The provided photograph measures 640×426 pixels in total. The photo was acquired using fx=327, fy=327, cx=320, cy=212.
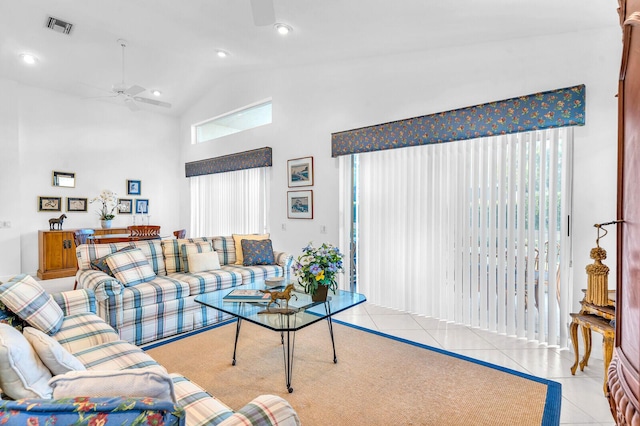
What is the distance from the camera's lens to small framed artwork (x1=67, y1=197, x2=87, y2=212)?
6.02 m

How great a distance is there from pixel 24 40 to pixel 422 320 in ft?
20.6

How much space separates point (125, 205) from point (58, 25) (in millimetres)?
3430

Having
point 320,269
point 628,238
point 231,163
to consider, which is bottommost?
point 320,269

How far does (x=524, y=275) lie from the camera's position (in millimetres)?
3053

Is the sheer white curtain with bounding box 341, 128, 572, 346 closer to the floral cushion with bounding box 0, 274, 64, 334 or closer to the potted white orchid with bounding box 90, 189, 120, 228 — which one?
the floral cushion with bounding box 0, 274, 64, 334

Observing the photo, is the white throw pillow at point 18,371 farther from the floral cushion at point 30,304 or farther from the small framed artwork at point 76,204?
the small framed artwork at point 76,204

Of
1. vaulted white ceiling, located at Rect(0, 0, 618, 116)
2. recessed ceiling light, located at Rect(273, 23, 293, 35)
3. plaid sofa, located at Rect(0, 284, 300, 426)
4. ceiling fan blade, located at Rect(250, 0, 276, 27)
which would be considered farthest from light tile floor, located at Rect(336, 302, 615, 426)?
recessed ceiling light, located at Rect(273, 23, 293, 35)

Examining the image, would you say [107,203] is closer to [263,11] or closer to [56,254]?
[56,254]

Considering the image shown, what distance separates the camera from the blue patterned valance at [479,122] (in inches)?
110

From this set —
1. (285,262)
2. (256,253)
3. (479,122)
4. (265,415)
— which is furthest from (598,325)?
(256,253)

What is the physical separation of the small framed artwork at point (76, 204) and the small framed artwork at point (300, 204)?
4.10 meters

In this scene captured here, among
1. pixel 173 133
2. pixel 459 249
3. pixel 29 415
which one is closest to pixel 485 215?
pixel 459 249

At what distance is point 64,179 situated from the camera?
19.5 ft

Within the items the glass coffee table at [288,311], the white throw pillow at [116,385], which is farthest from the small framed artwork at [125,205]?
the white throw pillow at [116,385]
